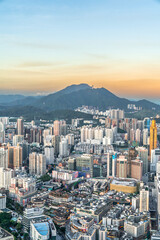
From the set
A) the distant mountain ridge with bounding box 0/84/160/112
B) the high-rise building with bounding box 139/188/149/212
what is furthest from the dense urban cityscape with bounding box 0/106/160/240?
the distant mountain ridge with bounding box 0/84/160/112

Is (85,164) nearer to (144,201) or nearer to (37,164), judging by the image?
(37,164)

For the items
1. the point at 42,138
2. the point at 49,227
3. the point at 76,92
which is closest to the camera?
the point at 49,227

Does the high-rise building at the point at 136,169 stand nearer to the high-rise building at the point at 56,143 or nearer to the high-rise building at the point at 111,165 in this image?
the high-rise building at the point at 111,165

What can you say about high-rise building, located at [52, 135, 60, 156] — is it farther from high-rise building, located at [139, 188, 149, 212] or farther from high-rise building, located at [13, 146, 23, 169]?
high-rise building, located at [139, 188, 149, 212]

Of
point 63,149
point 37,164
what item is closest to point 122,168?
point 37,164

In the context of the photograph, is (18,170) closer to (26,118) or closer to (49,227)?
→ (49,227)

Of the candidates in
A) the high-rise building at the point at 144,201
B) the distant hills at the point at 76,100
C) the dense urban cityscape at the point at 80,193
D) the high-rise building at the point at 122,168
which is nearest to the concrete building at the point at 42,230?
the dense urban cityscape at the point at 80,193

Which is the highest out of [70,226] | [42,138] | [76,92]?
[76,92]

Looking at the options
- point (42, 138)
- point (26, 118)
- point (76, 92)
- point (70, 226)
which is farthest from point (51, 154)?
point (76, 92)
